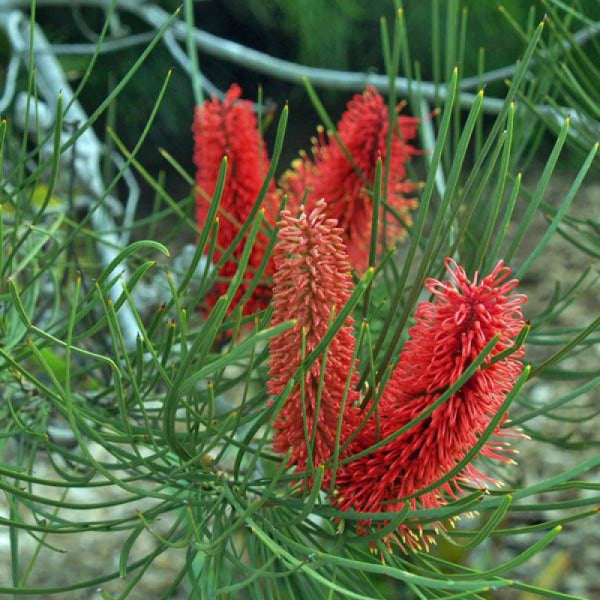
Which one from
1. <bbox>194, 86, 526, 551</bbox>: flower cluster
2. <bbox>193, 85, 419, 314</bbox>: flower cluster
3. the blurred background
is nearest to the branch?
<bbox>193, 85, 419, 314</bbox>: flower cluster

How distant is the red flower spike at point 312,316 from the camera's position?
→ 0.23 m

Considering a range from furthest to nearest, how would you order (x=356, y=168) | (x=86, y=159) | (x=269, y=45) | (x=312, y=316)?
(x=269, y=45) < (x=86, y=159) < (x=356, y=168) < (x=312, y=316)

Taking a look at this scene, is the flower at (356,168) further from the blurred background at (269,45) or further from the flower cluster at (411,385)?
the blurred background at (269,45)

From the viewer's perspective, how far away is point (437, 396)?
0.25 meters

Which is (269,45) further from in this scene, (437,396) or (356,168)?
(437,396)

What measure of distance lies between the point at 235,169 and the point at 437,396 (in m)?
0.20

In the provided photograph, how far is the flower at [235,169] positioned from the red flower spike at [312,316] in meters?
0.15

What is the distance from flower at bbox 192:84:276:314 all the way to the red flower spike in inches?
5.9

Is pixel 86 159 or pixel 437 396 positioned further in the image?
pixel 86 159

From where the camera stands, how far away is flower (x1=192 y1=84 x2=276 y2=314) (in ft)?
1.35

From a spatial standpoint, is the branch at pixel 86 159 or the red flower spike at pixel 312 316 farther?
the branch at pixel 86 159

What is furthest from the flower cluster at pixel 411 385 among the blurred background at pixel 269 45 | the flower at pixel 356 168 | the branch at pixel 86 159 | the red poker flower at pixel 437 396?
the blurred background at pixel 269 45

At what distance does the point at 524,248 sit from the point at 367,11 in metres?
0.68

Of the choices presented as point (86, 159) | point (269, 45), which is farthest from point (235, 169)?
point (269, 45)
